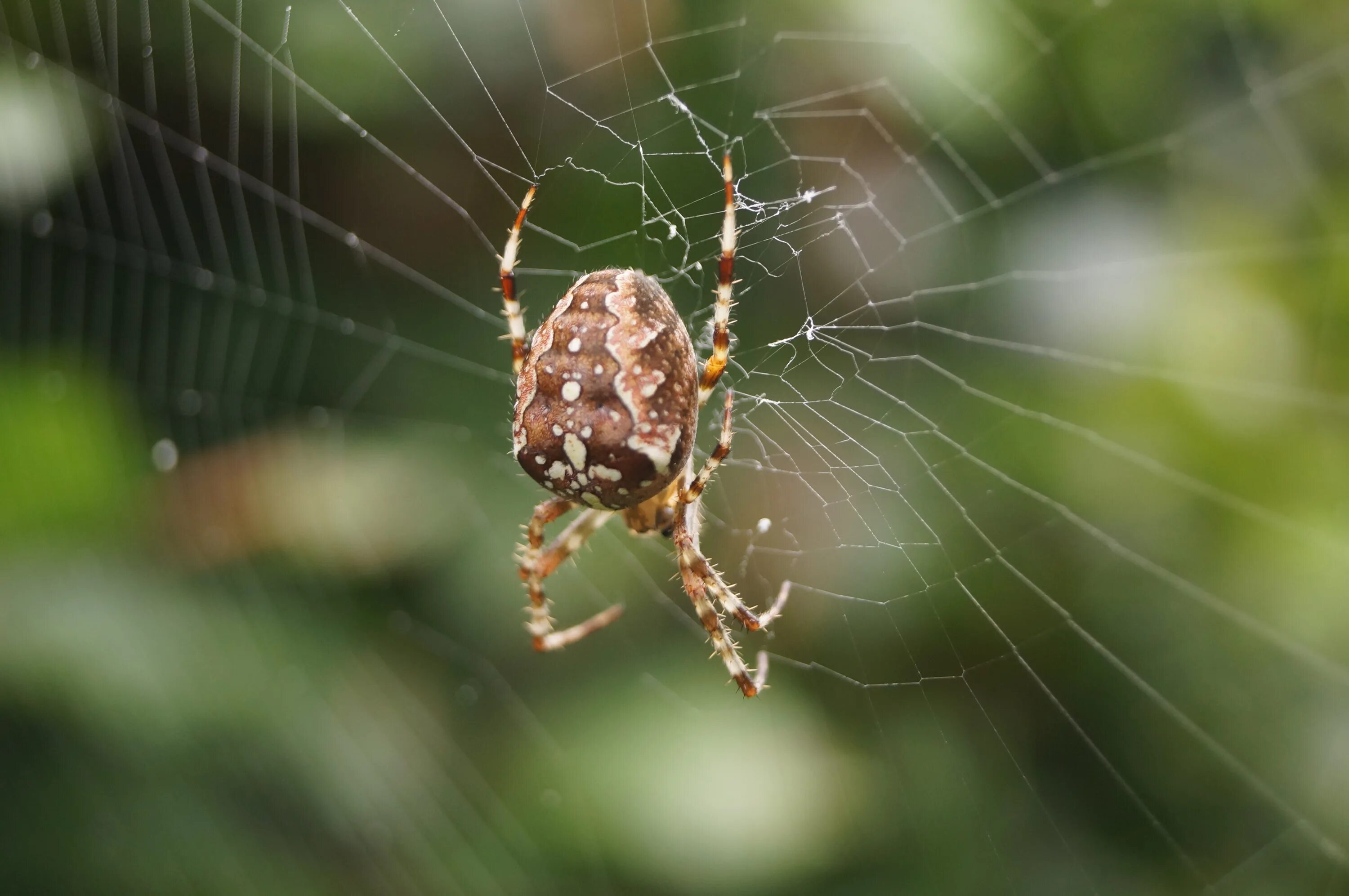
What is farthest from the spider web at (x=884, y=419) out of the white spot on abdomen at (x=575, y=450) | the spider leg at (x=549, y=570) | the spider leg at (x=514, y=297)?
the white spot on abdomen at (x=575, y=450)

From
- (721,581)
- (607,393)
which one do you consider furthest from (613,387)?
(721,581)

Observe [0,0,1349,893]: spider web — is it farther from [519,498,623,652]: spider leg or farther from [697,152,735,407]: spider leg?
[697,152,735,407]: spider leg

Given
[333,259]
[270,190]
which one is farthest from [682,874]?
[270,190]

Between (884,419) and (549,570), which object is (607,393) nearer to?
(884,419)

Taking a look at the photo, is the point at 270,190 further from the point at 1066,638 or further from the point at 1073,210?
the point at 1066,638

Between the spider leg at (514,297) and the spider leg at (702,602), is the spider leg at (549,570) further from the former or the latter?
the spider leg at (514,297)

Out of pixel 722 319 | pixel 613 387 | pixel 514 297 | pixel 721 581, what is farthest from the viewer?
pixel 721 581

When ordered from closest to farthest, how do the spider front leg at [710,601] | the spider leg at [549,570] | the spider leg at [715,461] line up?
the spider leg at [715,461], the spider front leg at [710,601], the spider leg at [549,570]

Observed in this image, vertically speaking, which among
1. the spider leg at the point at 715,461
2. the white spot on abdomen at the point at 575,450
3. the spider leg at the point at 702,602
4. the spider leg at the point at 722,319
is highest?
the spider leg at the point at 722,319
